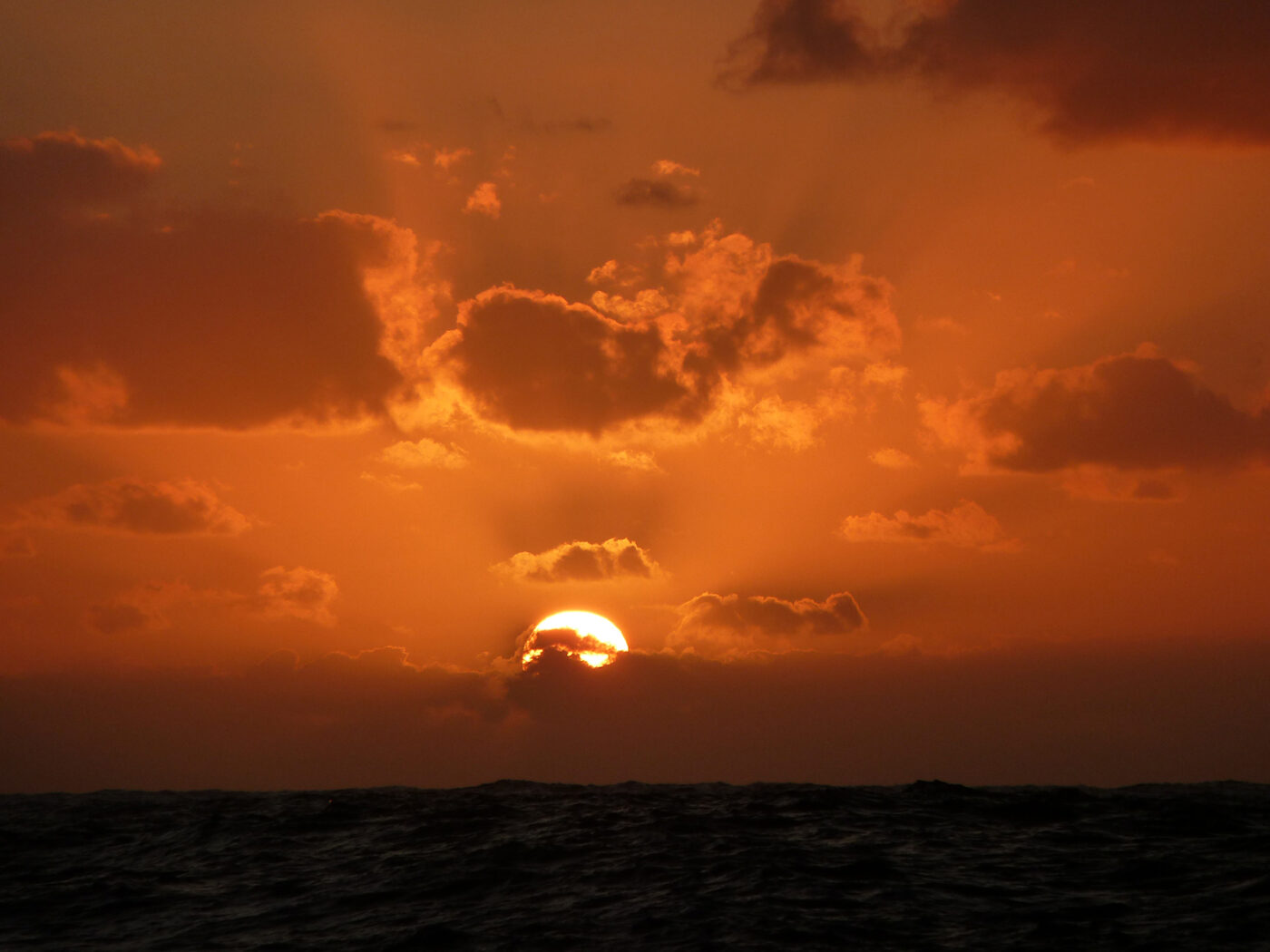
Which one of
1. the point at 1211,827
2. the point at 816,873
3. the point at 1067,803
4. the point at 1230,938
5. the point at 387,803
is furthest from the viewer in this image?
the point at 387,803

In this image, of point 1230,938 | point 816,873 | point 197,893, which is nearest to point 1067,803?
point 816,873

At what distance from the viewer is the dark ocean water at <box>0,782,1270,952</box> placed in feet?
84.6

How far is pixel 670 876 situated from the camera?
3192cm

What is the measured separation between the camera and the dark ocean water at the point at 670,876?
25.8 m

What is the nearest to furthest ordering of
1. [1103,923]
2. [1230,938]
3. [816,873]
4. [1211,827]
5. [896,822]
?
[1230,938]
[1103,923]
[816,873]
[1211,827]
[896,822]

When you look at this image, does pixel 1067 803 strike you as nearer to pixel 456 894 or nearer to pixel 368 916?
pixel 456 894

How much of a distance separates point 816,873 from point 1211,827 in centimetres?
1716

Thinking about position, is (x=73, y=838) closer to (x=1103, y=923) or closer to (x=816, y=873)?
(x=816, y=873)

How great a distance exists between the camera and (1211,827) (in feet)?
125

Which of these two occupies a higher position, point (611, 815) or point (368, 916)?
point (611, 815)

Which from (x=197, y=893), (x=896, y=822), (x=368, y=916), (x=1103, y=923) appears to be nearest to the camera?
(x=1103, y=923)

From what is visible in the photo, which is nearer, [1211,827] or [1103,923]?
[1103,923]

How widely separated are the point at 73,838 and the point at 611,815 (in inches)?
1021

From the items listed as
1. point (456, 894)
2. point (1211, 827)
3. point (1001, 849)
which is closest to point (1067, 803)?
point (1211, 827)
